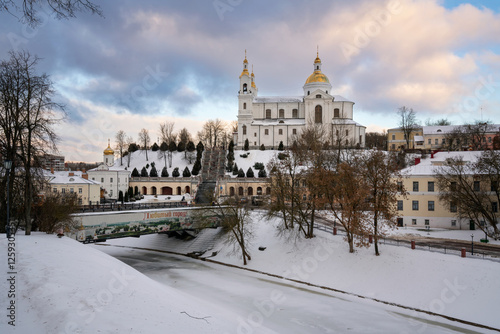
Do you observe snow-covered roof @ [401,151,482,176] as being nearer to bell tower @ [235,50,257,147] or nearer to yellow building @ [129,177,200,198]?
yellow building @ [129,177,200,198]

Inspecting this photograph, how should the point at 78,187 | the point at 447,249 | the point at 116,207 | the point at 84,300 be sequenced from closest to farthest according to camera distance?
1. the point at 84,300
2. the point at 447,249
3. the point at 116,207
4. the point at 78,187

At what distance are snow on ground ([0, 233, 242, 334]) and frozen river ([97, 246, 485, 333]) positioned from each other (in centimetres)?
298

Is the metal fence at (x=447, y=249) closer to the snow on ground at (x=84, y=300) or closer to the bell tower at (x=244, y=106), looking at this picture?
the snow on ground at (x=84, y=300)

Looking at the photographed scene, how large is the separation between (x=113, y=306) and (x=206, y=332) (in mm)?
3424

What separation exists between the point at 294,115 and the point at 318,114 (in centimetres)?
817

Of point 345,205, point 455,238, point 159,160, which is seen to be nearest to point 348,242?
point 345,205

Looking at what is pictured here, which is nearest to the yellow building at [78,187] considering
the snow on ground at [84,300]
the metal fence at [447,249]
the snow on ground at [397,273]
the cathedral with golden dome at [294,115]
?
the snow on ground at [397,273]

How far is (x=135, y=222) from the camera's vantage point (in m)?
31.4

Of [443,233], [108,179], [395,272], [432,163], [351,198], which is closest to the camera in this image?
[395,272]

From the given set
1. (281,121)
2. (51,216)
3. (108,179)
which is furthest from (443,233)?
(281,121)

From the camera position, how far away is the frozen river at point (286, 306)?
55.4 ft

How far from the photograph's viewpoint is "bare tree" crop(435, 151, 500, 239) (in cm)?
2997

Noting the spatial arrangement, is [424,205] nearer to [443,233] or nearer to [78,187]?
[443,233]

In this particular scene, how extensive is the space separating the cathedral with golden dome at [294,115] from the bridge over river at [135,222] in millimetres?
Result: 44457
